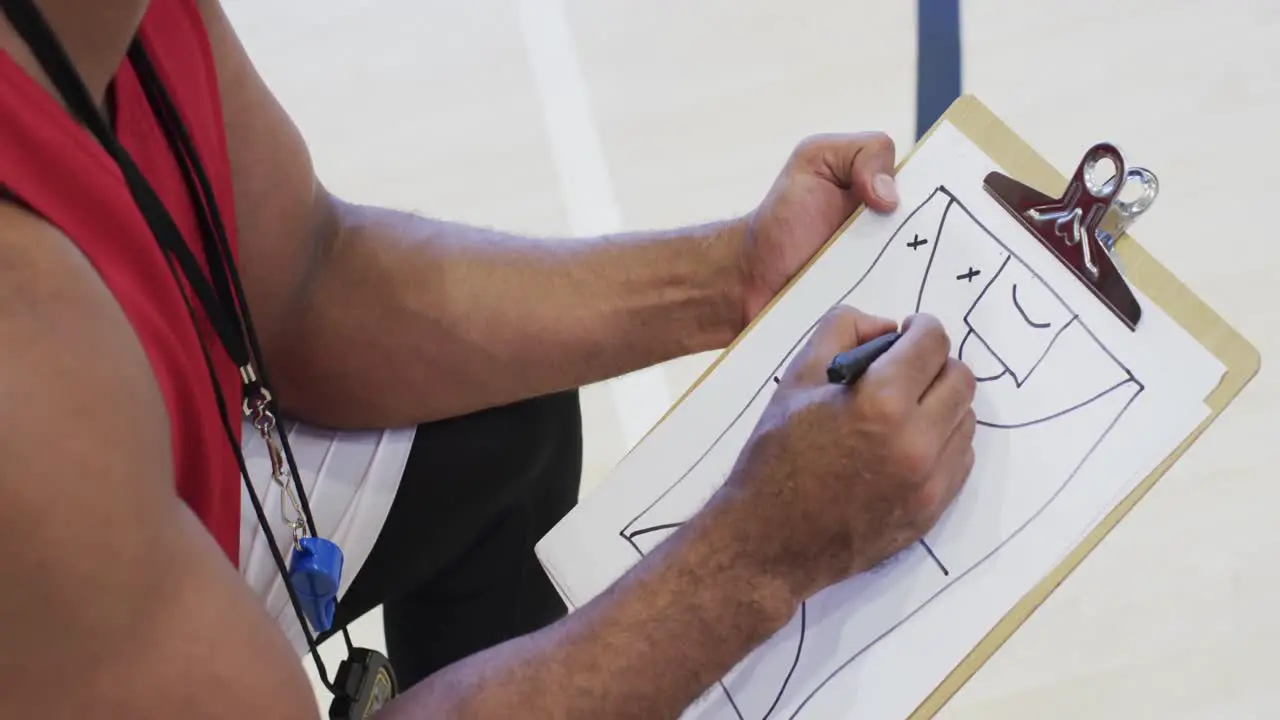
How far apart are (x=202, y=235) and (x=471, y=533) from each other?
0.95 feet

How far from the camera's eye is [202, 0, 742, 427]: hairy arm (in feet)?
2.50

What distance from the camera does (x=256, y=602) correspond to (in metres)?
0.50

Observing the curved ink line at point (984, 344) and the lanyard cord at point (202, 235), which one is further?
the curved ink line at point (984, 344)

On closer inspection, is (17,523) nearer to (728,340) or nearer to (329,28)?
(728,340)

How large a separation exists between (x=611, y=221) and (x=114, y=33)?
95 centimetres

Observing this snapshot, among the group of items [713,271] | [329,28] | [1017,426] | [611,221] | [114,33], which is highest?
[329,28]

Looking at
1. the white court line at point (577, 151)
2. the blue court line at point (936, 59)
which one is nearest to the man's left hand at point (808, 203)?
the white court line at point (577, 151)

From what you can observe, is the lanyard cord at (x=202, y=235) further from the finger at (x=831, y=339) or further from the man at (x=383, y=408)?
the finger at (x=831, y=339)

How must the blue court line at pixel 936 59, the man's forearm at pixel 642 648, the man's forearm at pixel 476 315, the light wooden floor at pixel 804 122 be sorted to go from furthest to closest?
the blue court line at pixel 936 59, the light wooden floor at pixel 804 122, the man's forearm at pixel 476 315, the man's forearm at pixel 642 648

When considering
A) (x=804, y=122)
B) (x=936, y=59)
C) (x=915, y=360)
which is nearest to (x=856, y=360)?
(x=915, y=360)

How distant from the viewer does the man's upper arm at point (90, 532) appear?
385 mm

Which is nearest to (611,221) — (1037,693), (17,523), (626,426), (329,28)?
(626,426)

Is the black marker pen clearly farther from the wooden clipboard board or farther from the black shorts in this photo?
the black shorts

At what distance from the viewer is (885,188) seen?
0.67 meters
